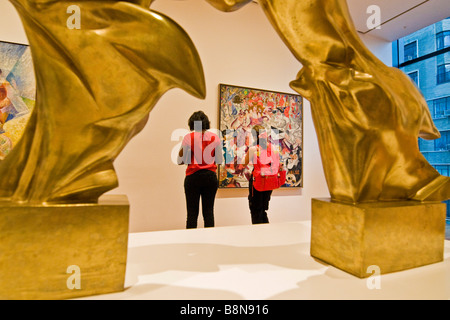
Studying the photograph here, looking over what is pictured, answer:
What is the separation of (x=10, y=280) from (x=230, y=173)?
2161 millimetres

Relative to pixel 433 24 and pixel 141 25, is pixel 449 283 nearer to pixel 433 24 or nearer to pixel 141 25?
pixel 141 25

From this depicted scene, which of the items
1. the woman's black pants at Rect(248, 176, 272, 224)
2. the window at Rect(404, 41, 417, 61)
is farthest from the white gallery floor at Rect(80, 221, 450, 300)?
the window at Rect(404, 41, 417, 61)

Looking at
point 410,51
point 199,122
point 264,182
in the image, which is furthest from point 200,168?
point 410,51

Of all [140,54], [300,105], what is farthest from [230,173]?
[140,54]

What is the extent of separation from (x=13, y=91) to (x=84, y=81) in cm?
189

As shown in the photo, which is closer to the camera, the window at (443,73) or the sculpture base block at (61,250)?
the sculpture base block at (61,250)

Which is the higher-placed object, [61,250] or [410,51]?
[410,51]

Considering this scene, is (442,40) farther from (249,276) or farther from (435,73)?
(249,276)

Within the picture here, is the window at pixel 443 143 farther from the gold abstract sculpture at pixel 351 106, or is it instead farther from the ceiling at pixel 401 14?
the gold abstract sculpture at pixel 351 106

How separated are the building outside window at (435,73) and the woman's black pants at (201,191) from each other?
2.55m

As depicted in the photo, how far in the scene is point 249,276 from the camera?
516 mm

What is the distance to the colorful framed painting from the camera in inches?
99.2

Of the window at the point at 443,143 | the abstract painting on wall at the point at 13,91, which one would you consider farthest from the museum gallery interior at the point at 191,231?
the window at the point at 443,143

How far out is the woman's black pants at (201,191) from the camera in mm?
1845
